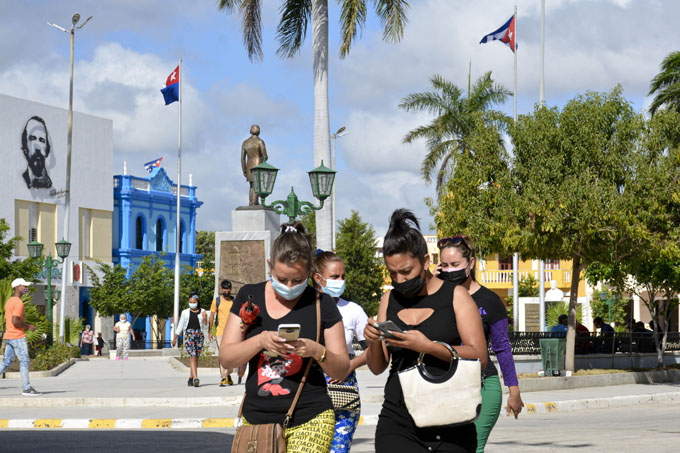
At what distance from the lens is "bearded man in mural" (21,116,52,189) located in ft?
184

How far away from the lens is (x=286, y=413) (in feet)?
15.1

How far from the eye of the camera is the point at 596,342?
24.9m

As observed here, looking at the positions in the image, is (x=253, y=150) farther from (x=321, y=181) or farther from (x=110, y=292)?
(x=110, y=292)

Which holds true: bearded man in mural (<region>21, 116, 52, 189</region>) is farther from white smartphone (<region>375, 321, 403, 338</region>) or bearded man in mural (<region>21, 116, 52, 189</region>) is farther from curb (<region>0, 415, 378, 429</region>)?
white smartphone (<region>375, 321, 403, 338</region>)

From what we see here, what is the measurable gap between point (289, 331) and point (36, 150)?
54.8m

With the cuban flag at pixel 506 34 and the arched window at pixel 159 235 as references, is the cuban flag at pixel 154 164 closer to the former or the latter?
the arched window at pixel 159 235

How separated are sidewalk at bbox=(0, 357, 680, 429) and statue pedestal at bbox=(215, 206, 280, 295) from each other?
7.78 ft

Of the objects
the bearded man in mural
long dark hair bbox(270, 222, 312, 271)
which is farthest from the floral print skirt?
the bearded man in mural

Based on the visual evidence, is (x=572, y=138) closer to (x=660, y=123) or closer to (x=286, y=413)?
(x=660, y=123)

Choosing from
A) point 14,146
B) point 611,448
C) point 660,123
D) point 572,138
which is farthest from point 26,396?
point 14,146

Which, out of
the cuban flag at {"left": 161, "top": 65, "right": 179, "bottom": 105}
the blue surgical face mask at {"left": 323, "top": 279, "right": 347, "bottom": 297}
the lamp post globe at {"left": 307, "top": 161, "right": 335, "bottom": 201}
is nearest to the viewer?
the blue surgical face mask at {"left": 323, "top": 279, "right": 347, "bottom": 297}

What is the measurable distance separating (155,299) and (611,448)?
49176 mm

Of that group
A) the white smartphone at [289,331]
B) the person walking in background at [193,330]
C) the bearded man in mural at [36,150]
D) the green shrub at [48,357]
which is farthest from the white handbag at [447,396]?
the bearded man in mural at [36,150]

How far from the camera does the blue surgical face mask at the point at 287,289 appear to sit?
4594 millimetres
